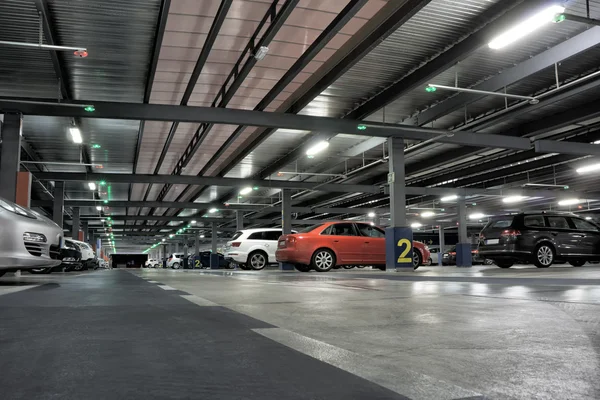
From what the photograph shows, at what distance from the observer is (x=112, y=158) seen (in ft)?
63.9

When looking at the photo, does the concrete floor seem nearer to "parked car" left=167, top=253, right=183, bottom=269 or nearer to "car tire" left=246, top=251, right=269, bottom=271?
"car tire" left=246, top=251, right=269, bottom=271

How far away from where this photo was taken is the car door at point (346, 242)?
1377 centimetres

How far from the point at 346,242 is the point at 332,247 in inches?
18.4

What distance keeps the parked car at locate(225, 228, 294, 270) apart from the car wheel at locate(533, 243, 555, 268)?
8.93 meters

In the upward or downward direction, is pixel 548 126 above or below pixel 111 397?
above

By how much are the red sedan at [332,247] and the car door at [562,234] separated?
4.65 meters

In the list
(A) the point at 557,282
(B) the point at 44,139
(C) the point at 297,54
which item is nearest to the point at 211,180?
(B) the point at 44,139

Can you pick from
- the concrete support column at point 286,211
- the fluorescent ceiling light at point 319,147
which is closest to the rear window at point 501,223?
the fluorescent ceiling light at point 319,147

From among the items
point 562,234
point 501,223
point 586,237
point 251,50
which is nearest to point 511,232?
point 501,223

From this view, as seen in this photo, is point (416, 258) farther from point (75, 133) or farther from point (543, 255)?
point (75, 133)

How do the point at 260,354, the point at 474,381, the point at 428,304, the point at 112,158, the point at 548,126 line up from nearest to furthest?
the point at 474,381
the point at 260,354
the point at 428,304
the point at 548,126
the point at 112,158

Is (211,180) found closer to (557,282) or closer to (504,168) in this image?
(504,168)

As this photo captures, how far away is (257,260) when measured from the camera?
18.3 metres

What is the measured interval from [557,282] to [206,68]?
834 centimetres
